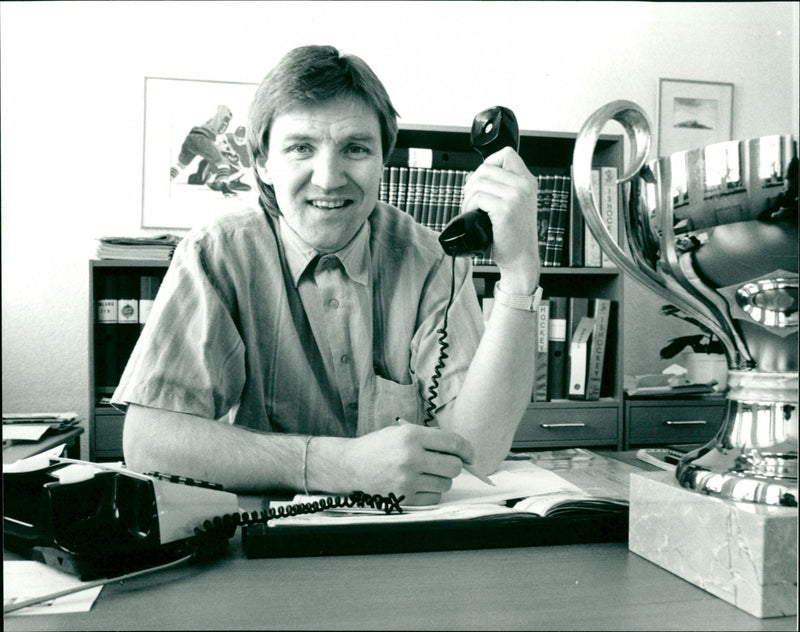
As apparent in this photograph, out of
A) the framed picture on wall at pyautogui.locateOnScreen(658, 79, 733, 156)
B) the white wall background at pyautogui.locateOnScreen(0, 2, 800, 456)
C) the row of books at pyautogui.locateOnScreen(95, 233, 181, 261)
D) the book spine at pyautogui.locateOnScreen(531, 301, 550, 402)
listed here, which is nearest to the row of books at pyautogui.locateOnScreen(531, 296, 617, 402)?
the book spine at pyautogui.locateOnScreen(531, 301, 550, 402)

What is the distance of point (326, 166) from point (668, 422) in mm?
1542

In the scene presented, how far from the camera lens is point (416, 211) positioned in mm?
2084

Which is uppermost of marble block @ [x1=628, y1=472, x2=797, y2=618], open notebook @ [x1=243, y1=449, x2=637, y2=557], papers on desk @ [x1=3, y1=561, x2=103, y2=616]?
marble block @ [x1=628, y1=472, x2=797, y2=618]

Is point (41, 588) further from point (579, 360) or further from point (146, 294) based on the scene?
point (579, 360)

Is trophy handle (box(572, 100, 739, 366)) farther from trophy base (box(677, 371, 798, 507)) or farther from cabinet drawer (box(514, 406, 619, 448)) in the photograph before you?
cabinet drawer (box(514, 406, 619, 448))

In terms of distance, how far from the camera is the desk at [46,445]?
1.47m

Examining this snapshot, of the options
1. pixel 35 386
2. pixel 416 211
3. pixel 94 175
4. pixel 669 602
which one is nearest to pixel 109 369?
pixel 35 386

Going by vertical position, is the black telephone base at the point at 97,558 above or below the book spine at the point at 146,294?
below

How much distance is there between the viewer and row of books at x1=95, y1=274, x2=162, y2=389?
6.39 ft

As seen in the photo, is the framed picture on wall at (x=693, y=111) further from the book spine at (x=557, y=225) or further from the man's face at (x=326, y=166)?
the man's face at (x=326, y=166)

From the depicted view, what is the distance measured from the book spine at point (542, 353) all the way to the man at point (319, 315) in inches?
37.7

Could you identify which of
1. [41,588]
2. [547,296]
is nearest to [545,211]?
[547,296]

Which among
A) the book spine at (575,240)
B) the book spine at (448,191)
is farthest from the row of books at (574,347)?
the book spine at (448,191)

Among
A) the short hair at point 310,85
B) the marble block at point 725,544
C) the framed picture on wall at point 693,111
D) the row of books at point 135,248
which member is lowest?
the marble block at point 725,544
